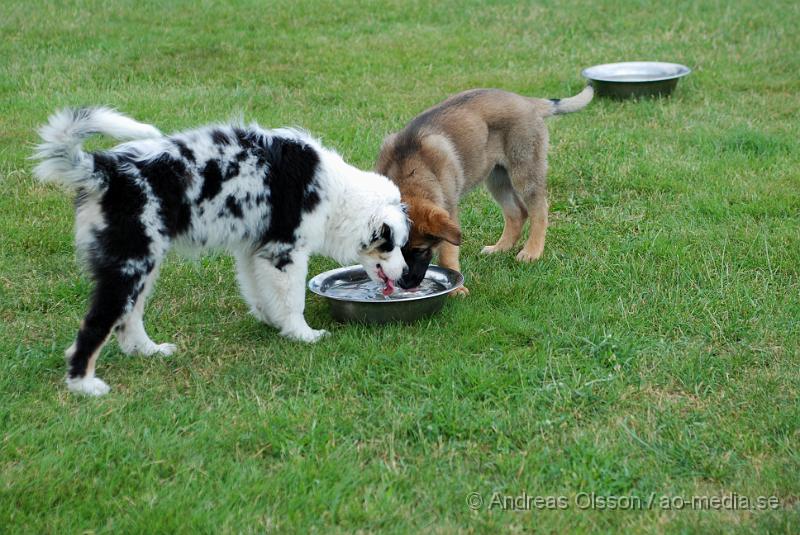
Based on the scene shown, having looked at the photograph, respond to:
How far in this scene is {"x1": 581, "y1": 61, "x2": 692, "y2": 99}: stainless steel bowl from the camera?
32.6ft

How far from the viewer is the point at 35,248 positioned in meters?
6.61

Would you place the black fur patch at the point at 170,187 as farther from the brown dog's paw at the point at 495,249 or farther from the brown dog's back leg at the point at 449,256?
the brown dog's paw at the point at 495,249

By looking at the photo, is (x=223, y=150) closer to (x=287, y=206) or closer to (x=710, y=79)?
(x=287, y=206)

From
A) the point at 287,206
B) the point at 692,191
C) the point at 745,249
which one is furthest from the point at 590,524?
the point at 692,191

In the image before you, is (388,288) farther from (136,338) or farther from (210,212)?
(136,338)

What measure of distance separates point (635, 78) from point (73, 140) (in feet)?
23.6

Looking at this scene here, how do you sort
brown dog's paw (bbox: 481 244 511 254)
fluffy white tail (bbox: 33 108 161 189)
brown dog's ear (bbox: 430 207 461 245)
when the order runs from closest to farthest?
fluffy white tail (bbox: 33 108 161 189)
brown dog's ear (bbox: 430 207 461 245)
brown dog's paw (bbox: 481 244 511 254)

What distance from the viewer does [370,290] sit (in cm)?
607

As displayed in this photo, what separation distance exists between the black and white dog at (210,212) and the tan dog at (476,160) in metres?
0.46

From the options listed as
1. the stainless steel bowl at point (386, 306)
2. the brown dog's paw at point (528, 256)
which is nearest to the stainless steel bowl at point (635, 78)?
the brown dog's paw at point (528, 256)

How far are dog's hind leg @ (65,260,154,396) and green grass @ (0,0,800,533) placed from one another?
0.15 meters

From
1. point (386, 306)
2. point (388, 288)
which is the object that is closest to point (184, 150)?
point (386, 306)

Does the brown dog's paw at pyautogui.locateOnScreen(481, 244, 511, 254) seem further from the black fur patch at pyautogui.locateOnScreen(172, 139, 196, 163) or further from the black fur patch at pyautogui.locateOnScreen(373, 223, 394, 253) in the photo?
the black fur patch at pyautogui.locateOnScreen(172, 139, 196, 163)

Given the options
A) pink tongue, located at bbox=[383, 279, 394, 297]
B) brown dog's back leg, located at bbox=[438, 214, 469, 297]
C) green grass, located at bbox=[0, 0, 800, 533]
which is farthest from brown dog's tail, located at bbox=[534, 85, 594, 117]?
pink tongue, located at bbox=[383, 279, 394, 297]
